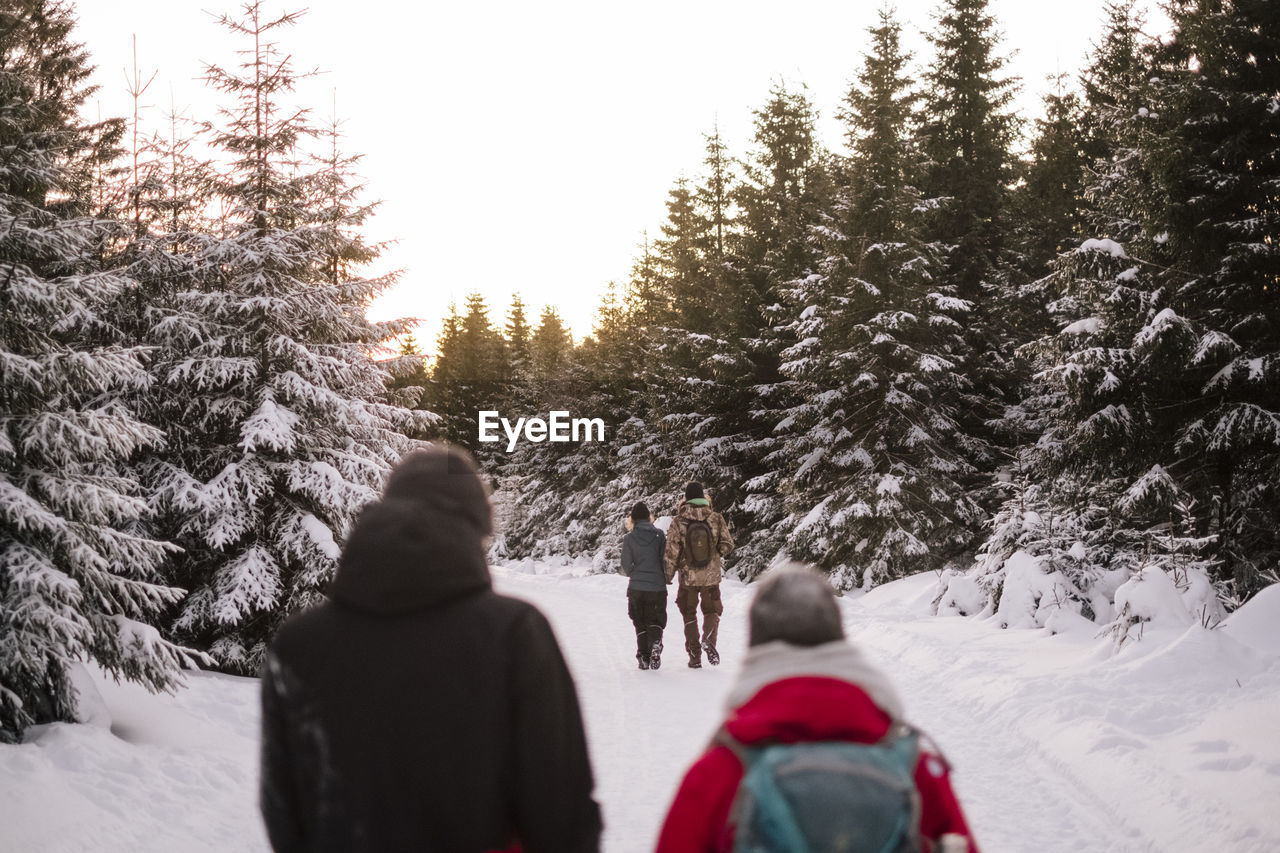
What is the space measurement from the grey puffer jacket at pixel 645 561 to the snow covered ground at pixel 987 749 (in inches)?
47.1

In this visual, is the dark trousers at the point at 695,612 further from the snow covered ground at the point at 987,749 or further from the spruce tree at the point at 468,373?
the spruce tree at the point at 468,373

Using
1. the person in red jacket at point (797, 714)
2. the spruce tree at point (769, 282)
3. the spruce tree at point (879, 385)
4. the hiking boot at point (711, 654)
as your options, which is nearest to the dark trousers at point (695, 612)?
the hiking boot at point (711, 654)

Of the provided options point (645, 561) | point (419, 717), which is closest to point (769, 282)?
point (645, 561)

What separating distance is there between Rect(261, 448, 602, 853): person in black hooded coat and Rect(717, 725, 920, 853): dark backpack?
A: 1.55 feet

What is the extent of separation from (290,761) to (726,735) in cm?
114

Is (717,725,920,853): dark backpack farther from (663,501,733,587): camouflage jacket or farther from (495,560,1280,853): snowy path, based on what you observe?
(663,501,733,587): camouflage jacket

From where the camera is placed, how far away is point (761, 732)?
2.15 metres

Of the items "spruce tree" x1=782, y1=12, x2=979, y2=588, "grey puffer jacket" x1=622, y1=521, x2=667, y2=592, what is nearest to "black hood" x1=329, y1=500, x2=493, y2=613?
"grey puffer jacket" x1=622, y1=521, x2=667, y2=592

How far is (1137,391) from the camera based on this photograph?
14055 millimetres

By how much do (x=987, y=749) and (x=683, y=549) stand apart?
17.0 feet

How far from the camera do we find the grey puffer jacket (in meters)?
12.1

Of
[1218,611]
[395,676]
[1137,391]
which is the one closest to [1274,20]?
[1137,391]

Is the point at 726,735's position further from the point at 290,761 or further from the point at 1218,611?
the point at 1218,611

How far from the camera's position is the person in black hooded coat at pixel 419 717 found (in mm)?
2203
